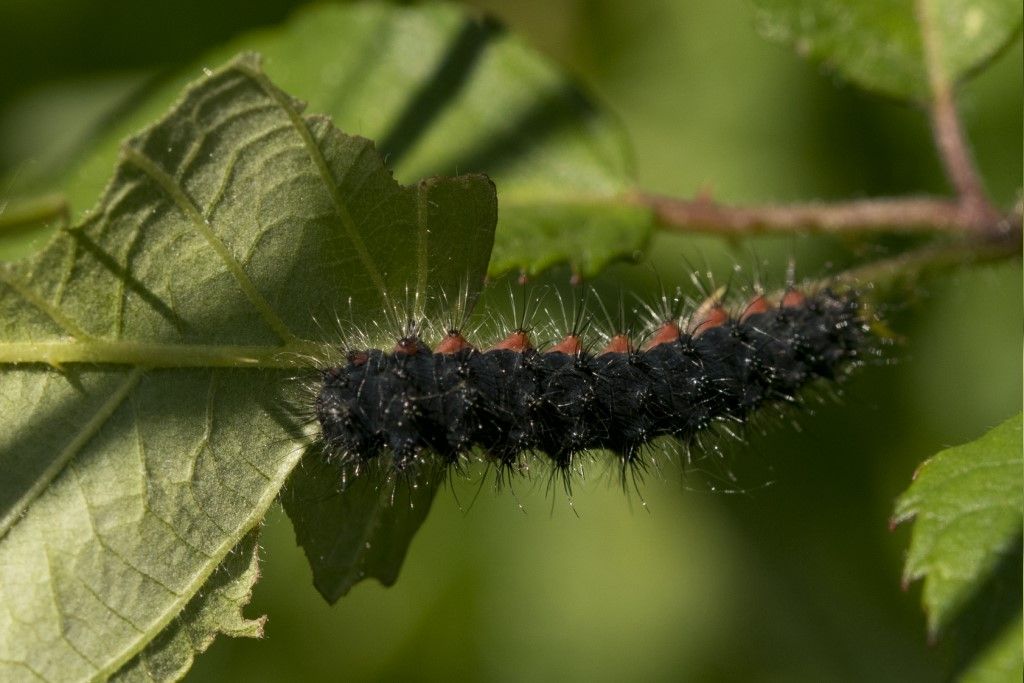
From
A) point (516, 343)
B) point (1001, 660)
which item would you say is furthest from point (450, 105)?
point (1001, 660)

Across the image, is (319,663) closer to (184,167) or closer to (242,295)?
(242,295)

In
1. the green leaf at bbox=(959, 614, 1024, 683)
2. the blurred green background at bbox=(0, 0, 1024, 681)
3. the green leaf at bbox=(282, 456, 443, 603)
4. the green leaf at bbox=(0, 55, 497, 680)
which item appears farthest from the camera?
the blurred green background at bbox=(0, 0, 1024, 681)

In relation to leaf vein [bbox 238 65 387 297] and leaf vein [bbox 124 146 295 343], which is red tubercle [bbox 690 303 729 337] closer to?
→ leaf vein [bbox 238 65 387 297]

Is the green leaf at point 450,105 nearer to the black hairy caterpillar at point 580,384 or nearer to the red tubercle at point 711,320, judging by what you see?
the red tubercle at point 711,320

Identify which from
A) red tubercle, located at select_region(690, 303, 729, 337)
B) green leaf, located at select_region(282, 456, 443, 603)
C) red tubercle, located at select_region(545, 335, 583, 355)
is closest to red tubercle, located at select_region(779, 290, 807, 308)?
red tubercle, located at select_region(690, 303, 729, 337)

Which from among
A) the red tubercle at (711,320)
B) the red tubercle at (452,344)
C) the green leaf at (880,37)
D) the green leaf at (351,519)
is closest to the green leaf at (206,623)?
the green leaf at (351,519)

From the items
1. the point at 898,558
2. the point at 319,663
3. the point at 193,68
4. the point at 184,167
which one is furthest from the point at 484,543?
the point at 184,167
